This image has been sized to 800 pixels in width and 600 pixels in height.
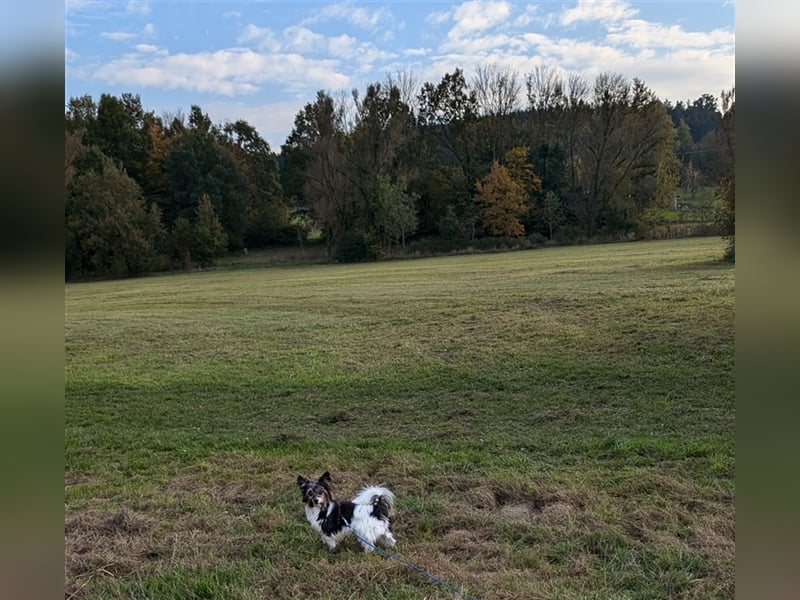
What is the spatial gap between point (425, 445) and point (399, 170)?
30058 mm

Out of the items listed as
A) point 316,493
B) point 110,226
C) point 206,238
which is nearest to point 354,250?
point 206,238

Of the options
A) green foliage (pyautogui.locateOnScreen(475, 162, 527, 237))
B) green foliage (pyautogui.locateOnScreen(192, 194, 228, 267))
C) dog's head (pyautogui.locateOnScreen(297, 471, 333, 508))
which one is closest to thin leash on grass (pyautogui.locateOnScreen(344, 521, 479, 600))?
Answer: dog's head (pyautogui.locateOnScreen(297, 471, 333, 508))

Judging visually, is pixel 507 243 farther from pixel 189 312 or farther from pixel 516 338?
pixel 516 338

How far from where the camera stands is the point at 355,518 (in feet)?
10.9

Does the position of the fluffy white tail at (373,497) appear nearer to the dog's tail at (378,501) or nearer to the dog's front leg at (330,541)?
the dog's tail at (378,501)

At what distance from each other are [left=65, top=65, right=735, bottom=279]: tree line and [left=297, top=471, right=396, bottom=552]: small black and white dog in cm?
2732

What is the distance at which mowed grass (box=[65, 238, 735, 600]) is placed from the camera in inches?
121

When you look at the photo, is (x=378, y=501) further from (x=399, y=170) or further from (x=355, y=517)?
(x=399, y=170)

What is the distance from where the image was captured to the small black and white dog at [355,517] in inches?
130

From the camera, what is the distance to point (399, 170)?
34.0m

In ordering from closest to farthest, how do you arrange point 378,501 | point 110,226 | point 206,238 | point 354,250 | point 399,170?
point 378,501, point 110,226, point 354,250, point 206,238, point 399,170

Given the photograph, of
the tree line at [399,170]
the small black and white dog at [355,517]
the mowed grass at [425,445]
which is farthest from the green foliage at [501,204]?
the small black and white dog at [355,517]
